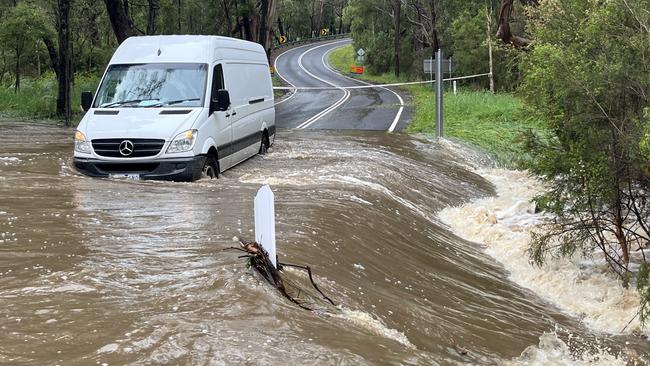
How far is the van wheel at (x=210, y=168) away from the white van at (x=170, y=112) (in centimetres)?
2

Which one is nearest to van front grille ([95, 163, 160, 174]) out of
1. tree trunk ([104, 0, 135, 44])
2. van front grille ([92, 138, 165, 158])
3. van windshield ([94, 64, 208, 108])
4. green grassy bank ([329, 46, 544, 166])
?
van front grille ([92, 138, 165, 158])

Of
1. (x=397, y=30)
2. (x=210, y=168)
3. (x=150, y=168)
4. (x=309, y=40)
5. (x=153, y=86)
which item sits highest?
(x=309, y=40)

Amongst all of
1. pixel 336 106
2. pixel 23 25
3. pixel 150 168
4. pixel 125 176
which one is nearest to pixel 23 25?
pixel 23 25

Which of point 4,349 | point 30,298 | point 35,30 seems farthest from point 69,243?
point 35,30

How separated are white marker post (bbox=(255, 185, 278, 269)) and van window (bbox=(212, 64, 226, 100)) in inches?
256

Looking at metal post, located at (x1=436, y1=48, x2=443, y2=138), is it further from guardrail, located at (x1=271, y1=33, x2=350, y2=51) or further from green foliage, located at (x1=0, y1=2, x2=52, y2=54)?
guardrail, located at (x1=271, y1=33, x2=350, y2=51)

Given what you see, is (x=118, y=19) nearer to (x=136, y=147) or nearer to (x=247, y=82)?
(x=247, y=82)

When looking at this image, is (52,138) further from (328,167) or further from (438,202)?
(438,202)

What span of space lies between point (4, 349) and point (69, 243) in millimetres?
2490

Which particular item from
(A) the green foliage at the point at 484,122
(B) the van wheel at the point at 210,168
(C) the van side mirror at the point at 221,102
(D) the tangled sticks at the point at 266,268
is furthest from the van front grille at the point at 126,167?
(A) the green foliage at the point at 484,122

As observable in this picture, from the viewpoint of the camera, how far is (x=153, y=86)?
36.6 feet

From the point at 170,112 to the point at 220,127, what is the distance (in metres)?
0.99

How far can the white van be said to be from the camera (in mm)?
10078

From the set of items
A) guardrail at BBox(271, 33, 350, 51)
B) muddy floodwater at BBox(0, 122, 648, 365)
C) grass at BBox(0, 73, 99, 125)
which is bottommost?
muddy floodwater at BBox(0, 122, 648, 365)
